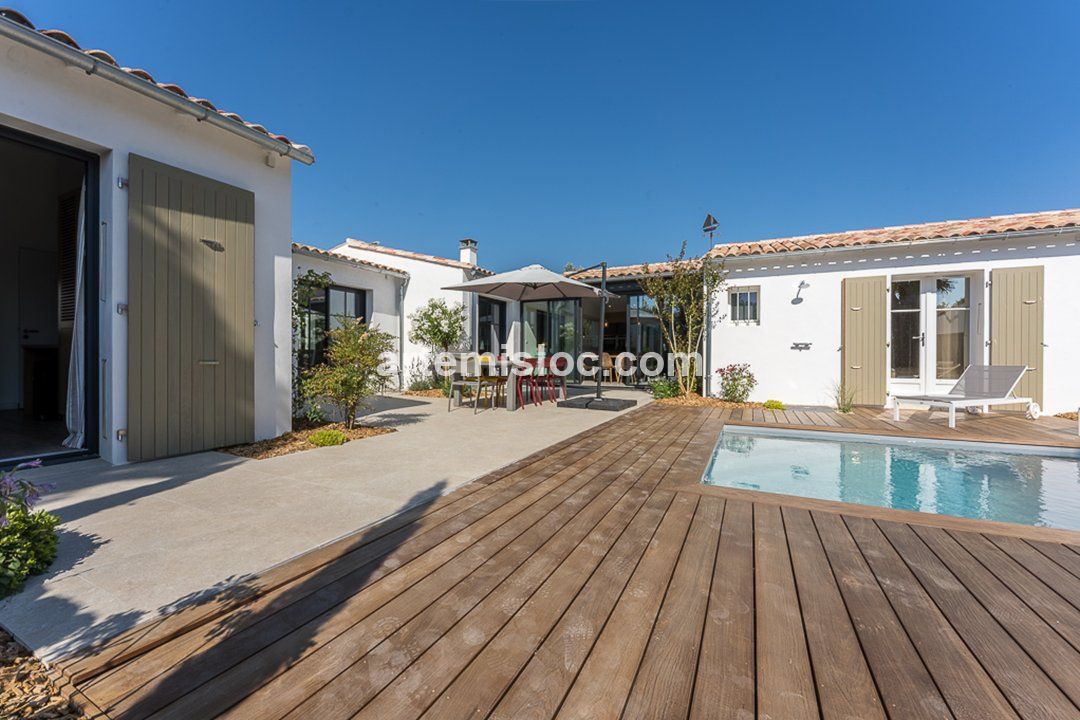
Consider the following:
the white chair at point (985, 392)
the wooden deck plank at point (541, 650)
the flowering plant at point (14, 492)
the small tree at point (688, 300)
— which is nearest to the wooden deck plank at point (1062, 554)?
the wooden deck plank at point (541, 650)

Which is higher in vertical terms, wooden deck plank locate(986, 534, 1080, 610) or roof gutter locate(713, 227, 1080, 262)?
roof gutter locate(713, 227, 1080, 262)

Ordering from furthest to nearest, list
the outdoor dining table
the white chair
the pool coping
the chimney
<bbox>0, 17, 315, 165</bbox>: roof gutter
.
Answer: the chimney, the outdoor dining table, the white chair, <bbox>0, 17, 315, 165</bbox>: roof gutter, the pool coping

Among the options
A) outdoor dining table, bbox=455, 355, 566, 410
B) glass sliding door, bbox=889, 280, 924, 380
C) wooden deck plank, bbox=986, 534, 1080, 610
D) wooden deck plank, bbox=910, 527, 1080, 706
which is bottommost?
wooden deck plank, bbox=986, 534, 1080, 610

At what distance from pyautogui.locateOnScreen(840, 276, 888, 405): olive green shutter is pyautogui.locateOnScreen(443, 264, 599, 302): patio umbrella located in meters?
4.54

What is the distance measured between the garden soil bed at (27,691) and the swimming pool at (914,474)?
3545 mm

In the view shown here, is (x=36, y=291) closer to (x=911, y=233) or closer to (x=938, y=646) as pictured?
(x=938, y=646)

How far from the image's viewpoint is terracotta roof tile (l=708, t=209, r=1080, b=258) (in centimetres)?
687

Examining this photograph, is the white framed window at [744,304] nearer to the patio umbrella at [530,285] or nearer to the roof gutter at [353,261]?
the patio umbrella at [530,285]

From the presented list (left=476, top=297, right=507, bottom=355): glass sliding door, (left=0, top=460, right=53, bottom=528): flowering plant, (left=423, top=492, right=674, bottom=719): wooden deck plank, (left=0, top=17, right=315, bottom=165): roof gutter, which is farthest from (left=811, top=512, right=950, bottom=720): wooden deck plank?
(left=476, top=297, right=507, bottom=355): glass sliding door

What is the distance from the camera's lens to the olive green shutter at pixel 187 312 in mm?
3590

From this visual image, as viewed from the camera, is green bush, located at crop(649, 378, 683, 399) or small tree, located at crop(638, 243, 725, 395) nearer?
small tree, located at crop(638, 243, 725, 395)

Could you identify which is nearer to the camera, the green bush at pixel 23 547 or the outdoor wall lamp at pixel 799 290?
the green bush at pixel 23 547

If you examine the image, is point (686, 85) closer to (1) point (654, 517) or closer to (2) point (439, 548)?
(1) point (654, 517)

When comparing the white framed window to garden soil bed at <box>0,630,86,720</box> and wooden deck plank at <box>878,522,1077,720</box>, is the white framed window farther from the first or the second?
garden soil bed at <box>0,630,86,720</box>
